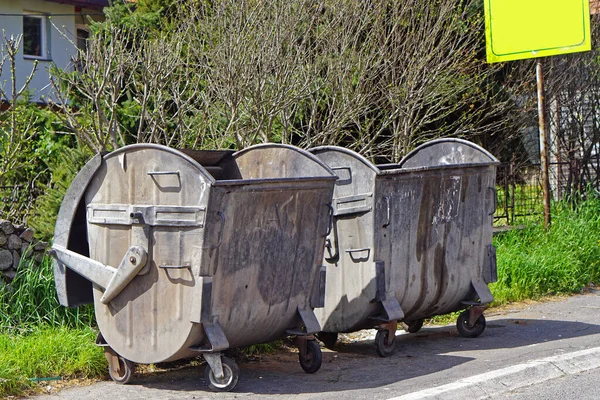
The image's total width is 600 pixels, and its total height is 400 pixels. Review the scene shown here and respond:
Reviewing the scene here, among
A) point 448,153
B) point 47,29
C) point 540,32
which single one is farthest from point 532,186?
point 47,29

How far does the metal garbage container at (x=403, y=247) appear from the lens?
23.0 ft

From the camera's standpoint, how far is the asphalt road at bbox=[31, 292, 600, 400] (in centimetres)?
590

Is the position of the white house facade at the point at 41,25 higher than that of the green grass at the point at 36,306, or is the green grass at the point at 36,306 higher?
the white house facade at the point at 41,25

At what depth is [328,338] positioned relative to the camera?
7.54 metres

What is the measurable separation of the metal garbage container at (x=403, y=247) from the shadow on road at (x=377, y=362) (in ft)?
0.66

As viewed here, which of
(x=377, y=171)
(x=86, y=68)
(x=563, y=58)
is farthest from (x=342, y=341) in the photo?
(x=563, y=58)

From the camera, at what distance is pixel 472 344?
767cm

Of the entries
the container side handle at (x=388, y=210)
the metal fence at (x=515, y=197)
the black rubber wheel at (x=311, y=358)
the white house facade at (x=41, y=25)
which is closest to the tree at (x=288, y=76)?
the metal fence at (x=515, y=197)

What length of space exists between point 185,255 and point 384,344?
2128 millimetres

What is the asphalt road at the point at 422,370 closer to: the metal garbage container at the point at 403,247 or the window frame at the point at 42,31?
the metal garbage container at the point at 403,247

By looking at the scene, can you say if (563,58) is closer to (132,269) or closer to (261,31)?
(261,31)

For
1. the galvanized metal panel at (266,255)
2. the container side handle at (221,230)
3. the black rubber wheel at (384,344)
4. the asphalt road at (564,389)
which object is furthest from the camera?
the black rubber wheel at (384,344)

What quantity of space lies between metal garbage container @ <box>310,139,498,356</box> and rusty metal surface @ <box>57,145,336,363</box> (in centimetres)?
78

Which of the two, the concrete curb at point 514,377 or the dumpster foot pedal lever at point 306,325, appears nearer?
the concrete curb at point 514,377
